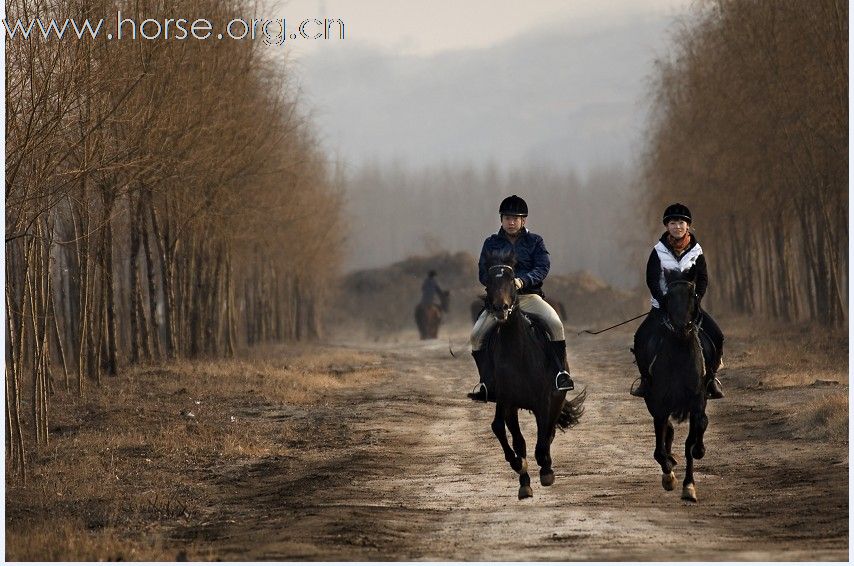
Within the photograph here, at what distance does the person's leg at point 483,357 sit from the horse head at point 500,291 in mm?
759

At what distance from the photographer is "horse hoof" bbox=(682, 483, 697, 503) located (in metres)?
11.7

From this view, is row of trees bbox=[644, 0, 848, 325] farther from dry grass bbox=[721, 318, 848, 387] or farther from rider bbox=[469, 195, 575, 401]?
rider bbox=[469, 195, 575, 401]

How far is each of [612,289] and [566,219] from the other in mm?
86759

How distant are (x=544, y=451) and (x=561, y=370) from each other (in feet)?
2.54

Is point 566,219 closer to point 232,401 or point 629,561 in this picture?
point 232,401

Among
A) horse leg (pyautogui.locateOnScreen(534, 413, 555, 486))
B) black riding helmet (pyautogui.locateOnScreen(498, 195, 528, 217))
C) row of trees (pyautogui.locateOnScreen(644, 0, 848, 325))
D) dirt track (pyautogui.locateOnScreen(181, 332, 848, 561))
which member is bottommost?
dirt track (pyautogui.locateOnScreen(181, 332, 848, 561))

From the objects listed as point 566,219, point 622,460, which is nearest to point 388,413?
point 622,460

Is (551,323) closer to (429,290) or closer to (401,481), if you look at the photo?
(401,481)

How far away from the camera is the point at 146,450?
1580cm

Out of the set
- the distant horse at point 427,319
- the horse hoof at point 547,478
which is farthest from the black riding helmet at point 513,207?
the distant horse at point 427,319

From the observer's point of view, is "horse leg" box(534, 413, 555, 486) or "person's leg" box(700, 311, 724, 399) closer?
"horse leg" box(534, 413, 555, 486)

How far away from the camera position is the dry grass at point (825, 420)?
1578 centimetres

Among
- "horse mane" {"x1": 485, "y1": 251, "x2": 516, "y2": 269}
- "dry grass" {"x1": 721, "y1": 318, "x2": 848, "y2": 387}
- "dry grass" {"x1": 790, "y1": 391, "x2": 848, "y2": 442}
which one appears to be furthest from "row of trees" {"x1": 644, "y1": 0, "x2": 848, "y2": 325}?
"horse mane" {"x1": 485, "y1": 251, "x2": 516, "y2": 269}

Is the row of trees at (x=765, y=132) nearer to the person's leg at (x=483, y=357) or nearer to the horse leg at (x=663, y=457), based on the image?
the horse leg at (x=663, y=457)
